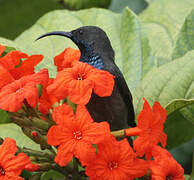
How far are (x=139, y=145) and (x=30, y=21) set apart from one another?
3135 millimetres

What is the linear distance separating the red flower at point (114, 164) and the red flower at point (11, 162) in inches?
4.1

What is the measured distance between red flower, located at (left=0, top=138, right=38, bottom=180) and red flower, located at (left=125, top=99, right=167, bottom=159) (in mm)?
183

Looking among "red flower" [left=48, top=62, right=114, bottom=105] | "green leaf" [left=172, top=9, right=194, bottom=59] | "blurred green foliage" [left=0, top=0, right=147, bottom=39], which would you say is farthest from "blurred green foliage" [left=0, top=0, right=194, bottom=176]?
"blurred green foliage" [left=0, top=0, right=147, bottom=39]

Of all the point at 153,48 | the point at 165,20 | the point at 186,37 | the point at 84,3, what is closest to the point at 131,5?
the point at 84,3

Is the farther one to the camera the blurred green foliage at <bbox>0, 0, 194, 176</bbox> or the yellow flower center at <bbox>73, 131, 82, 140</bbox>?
the blurred green foliage at <bbox>0, 0, 194, 176</bbox>

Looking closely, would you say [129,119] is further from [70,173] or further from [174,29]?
[174,29]

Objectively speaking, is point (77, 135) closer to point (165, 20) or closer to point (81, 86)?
point (81, 86)

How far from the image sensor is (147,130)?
0.66 meters

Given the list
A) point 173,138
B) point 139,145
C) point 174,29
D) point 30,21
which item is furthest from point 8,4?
point 139,145

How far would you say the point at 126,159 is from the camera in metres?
0.62

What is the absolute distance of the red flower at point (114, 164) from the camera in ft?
2.02

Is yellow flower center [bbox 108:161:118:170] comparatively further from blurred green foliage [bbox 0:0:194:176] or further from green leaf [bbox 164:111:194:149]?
green leaf [bbox 164:111:194:149]

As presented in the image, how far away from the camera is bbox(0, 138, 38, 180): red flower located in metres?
0.61

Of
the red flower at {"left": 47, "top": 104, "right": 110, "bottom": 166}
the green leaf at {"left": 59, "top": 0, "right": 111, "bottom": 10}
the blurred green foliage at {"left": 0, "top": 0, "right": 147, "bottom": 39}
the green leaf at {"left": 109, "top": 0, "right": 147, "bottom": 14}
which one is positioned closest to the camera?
the red flower at {"left": 47, "top": 104, "right": 110, "bottom": 166}
